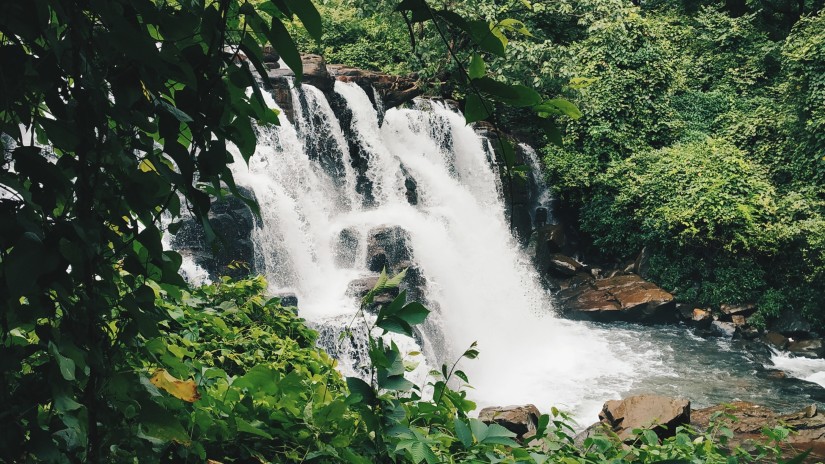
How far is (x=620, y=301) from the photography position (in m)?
13.2

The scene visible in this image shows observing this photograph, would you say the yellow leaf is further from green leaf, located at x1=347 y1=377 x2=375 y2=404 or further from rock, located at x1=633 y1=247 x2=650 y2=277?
rock, located at x1=633 y1=247 x2=650 y2=277

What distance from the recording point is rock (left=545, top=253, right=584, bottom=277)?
14.2 metres

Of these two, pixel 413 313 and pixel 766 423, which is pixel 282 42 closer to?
pixel 413 313

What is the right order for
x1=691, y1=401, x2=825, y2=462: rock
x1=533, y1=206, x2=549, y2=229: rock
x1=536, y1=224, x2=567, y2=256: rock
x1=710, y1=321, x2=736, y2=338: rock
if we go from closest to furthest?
x1=691, y1=401, x2=825, y2=462: rock → x1=710, y1=321, x2=736, y2=338: rock → x1=536, y1=224, x2=567, y2=256: rock → x1=533, y1=206, x2=549, y2=229: rock

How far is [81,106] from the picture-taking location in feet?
3.31

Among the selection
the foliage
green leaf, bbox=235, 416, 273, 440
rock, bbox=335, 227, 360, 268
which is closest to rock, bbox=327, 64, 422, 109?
rock, bbox=335, 227, 360, 268

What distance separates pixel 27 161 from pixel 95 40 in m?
0.19

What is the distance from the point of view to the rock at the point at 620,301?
1298 cm

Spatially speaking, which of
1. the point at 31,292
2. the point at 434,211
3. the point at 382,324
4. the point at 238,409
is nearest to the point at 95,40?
the point at 31,292

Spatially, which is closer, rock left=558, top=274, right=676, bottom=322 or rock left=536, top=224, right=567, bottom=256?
rock left=558, top=274, right=676, bottom=322

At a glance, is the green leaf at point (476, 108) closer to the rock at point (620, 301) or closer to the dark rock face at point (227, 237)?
the dark rock face at point (227, 237)

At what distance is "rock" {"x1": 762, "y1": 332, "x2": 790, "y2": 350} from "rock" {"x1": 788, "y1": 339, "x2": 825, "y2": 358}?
0.34 ft

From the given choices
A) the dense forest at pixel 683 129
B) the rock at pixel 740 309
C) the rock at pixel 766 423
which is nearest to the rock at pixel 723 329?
the rock at pixel 740 309

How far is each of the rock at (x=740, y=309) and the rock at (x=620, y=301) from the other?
936 millimetres
